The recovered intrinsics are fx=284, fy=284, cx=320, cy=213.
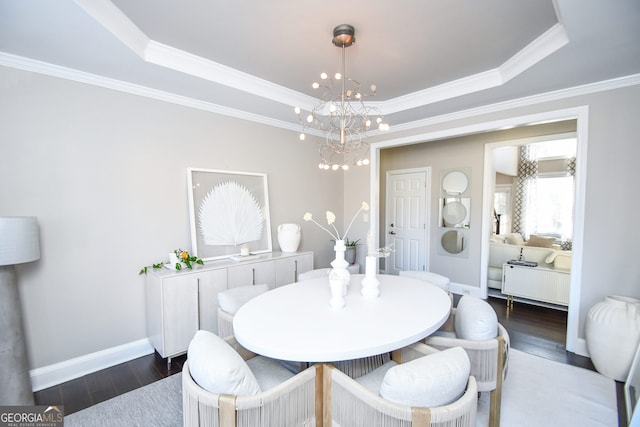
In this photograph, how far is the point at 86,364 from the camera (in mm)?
2406

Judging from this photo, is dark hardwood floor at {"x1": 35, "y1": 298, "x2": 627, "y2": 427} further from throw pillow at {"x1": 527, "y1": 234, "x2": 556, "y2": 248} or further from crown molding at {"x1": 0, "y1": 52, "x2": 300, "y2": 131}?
crown molding at {"x1": 0, "y1": 52, "x2": 300, "y2": 131}

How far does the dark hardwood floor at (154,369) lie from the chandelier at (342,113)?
2.34 meters

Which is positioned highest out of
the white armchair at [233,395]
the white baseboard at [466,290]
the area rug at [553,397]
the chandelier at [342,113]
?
the chandelier at [342,113]

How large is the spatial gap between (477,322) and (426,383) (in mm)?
808

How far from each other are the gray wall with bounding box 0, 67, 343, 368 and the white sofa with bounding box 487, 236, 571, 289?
435 centimetres

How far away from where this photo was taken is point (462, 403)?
114 cm

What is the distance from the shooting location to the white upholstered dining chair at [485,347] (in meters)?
1.68

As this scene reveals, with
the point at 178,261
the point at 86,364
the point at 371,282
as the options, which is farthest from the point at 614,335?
the point at 86,364

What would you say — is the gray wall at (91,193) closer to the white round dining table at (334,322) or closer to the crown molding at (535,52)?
the white round dining table at (334,322)

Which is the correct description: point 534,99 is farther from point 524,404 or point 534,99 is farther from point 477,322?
point 524,404

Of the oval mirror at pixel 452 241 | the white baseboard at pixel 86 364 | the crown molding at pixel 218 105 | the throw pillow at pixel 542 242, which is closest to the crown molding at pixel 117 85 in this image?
the crown molding at pixel 218 105

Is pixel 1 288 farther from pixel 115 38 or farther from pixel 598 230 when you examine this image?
pixel 598 230

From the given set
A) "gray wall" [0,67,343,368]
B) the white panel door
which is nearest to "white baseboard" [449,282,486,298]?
the white panel door

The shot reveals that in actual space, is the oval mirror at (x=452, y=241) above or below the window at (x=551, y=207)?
below
